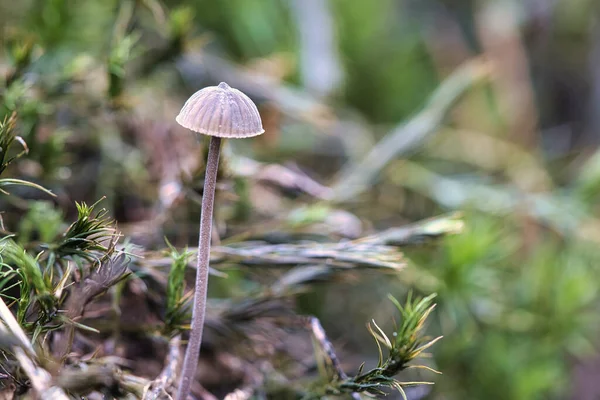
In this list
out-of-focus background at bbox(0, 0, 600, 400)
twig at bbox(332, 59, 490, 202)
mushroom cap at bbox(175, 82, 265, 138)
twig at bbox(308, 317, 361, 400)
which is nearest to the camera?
mushroom cap at bbox(175, 82, 265, 138)

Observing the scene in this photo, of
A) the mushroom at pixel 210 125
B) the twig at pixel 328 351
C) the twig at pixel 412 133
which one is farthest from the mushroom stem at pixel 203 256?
the twig at pixel 412 133

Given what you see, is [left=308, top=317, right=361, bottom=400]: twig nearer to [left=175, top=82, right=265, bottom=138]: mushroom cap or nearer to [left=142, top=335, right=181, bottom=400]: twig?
[left=142, top=335, right=181, bottom=400]: twig

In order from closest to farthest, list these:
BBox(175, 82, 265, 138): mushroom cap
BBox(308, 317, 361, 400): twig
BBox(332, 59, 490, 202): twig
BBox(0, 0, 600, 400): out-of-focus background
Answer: BBox(175, 82, 265, 138): mushroom cap, BBox(308, 317, 361, 400): twig, BBox(0, 0, 600, 400): out-of-focus background, BBox(332, 59, 490, 202): twig

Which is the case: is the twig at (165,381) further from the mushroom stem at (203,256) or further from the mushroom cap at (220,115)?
the mushroom cap at (220,115)

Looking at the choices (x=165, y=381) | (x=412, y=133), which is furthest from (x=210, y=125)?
(x=412, y=133)

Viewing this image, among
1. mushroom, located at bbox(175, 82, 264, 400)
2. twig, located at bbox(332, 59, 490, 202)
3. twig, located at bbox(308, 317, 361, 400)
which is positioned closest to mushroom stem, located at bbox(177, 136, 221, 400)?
mushroom, located at bbox(175, 82, 264, 400)

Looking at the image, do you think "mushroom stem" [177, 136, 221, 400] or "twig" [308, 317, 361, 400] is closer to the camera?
"mushroom stem" [177, 136, 221, 400]

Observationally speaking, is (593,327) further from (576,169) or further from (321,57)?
(321,57)
